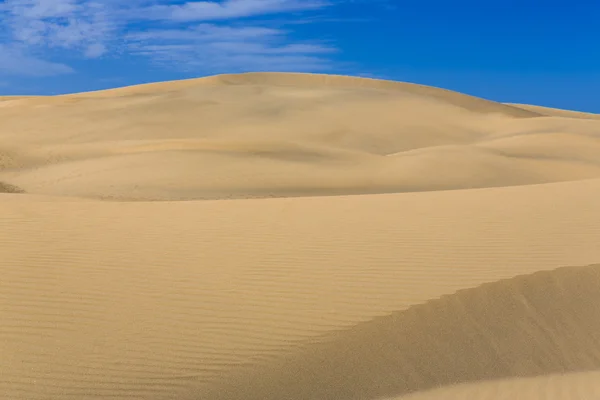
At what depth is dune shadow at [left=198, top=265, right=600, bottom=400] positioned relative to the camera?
4.93 metres

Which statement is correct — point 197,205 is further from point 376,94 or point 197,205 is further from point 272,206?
point 376,94

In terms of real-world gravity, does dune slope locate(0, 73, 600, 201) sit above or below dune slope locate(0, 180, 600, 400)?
above

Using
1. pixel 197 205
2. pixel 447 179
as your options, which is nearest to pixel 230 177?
pixel 447 179

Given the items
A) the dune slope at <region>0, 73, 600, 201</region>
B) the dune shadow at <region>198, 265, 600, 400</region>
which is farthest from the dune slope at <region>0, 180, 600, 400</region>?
the dune slope at <region>0, 73, 600, 201</region>

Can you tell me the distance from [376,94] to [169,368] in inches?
1612

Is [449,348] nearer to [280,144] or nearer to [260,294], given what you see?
[260,294]

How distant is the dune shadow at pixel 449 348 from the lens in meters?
4.93

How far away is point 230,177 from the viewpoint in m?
19.4

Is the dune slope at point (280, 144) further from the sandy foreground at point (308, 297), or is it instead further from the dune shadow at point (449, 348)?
the dune shadow at point (449, 348)

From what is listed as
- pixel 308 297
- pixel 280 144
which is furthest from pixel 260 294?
pixel 280 144

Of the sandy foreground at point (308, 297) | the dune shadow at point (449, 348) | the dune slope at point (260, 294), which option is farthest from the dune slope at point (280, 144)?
the dune shadow at point (449, 348)

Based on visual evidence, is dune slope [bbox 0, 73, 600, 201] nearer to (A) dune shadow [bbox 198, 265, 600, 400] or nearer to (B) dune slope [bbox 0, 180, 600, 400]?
(B) dune slope [bbox 0, 180, 600, 400]

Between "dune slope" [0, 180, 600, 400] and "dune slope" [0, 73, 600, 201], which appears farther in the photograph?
"dune slope" [0, 73, 600, 201]

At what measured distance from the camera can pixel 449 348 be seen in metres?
5.52
